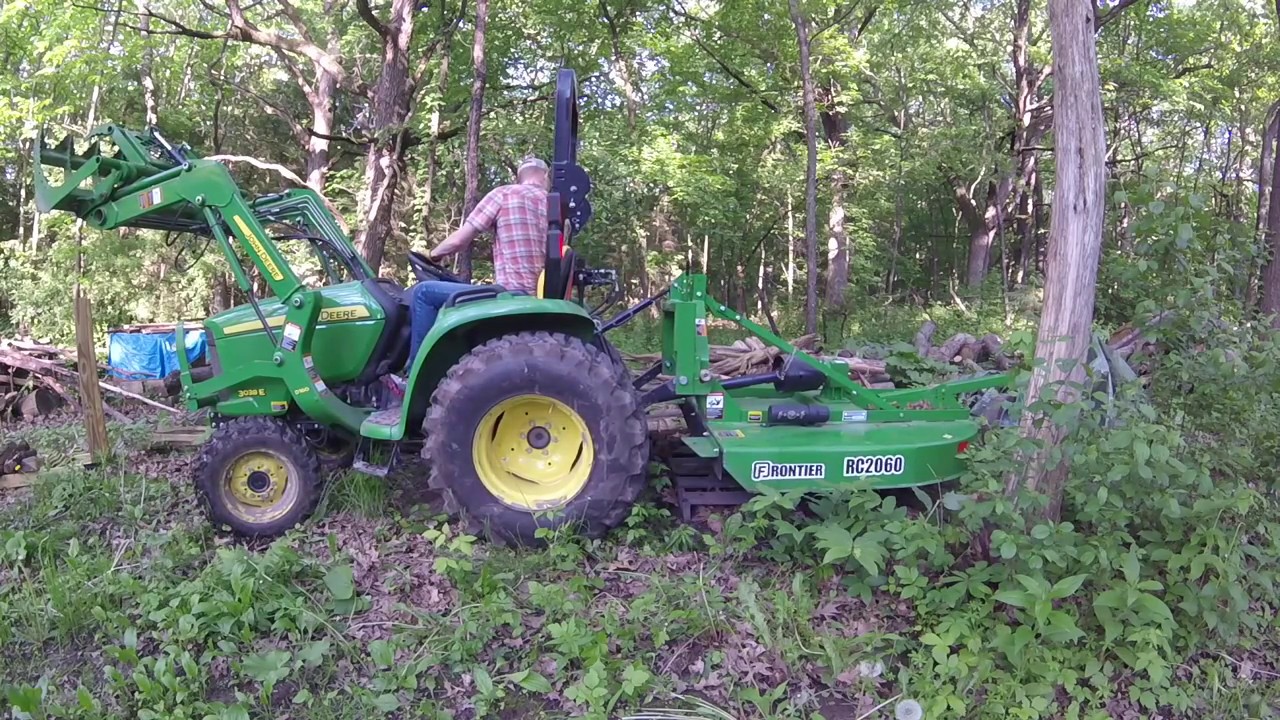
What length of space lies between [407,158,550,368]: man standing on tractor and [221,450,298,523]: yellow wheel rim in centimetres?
85

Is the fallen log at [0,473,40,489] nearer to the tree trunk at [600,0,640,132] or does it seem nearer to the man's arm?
the man's arm

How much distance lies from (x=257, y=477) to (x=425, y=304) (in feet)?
4.01

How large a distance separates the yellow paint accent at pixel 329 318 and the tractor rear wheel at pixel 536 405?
2.98 feet

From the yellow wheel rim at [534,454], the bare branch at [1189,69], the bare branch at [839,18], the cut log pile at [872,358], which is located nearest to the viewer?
the yellow wheel rim at [534,454]

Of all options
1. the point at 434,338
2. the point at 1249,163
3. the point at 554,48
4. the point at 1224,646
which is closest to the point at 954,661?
the point at 1224,646

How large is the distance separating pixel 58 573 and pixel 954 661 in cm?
379

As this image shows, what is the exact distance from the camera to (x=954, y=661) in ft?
10.1

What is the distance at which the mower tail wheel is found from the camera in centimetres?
414

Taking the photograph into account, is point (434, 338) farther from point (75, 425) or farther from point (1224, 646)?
point (75, 425)

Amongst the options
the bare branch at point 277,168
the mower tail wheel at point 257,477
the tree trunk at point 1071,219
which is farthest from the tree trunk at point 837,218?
the mower tail wheel at point 257,477

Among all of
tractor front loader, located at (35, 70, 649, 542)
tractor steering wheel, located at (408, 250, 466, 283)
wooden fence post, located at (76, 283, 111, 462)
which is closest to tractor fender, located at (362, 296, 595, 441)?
tractor front loader, located at (35, 70, 649, 542)

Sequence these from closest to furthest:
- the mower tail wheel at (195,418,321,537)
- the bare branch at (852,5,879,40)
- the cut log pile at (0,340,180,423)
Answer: the mower tail wheel at (195,418,321,537) → the cut log pile at (0,340,180,423) → the bare branch at (852,5,879,40)

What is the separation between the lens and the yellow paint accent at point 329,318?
4.38m

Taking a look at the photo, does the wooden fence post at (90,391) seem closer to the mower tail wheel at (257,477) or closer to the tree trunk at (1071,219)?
the mower tail wheel at (257,477)
